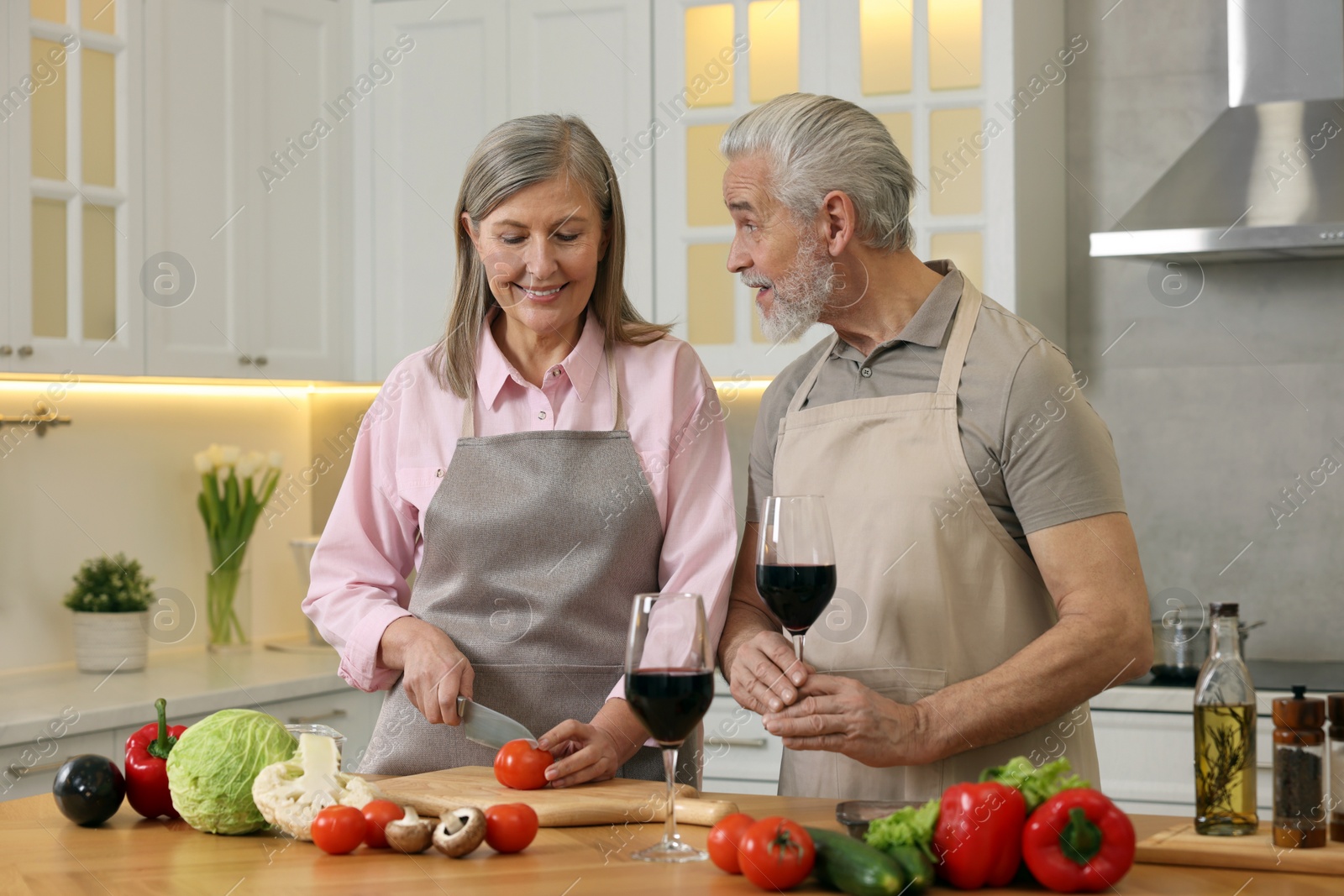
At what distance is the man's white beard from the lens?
1620 millimetres

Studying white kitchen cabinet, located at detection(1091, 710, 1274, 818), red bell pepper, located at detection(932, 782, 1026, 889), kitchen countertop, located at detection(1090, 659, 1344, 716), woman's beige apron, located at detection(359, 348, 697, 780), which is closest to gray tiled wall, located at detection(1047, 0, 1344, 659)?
kitchen countertop, located at detection(1090, 659, 1344, 716)

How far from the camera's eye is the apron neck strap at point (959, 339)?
153 cm

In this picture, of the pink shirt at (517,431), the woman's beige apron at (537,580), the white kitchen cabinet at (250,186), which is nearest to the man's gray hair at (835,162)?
the pink shirt at (517,431)

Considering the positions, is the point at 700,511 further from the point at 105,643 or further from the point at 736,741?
the point at 105,643

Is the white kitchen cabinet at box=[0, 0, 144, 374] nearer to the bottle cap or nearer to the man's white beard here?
the man's white beard

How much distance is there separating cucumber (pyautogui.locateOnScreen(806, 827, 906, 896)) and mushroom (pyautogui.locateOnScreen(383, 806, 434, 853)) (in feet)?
1.07

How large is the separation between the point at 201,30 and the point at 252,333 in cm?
67

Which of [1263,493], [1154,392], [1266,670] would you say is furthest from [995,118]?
[1266,670]

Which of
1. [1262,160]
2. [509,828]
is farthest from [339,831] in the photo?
[1262,160]

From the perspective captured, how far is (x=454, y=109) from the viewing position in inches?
127

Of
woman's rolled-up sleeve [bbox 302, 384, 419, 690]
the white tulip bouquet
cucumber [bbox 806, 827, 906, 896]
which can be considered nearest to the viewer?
cucumber [bbox 806, 827, 906, 896]

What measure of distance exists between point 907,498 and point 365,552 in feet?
2.06

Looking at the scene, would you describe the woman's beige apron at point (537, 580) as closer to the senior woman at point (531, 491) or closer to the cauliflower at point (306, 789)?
the senior woman at point (531, 491)

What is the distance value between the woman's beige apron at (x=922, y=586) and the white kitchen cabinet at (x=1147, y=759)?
3.60 ft
